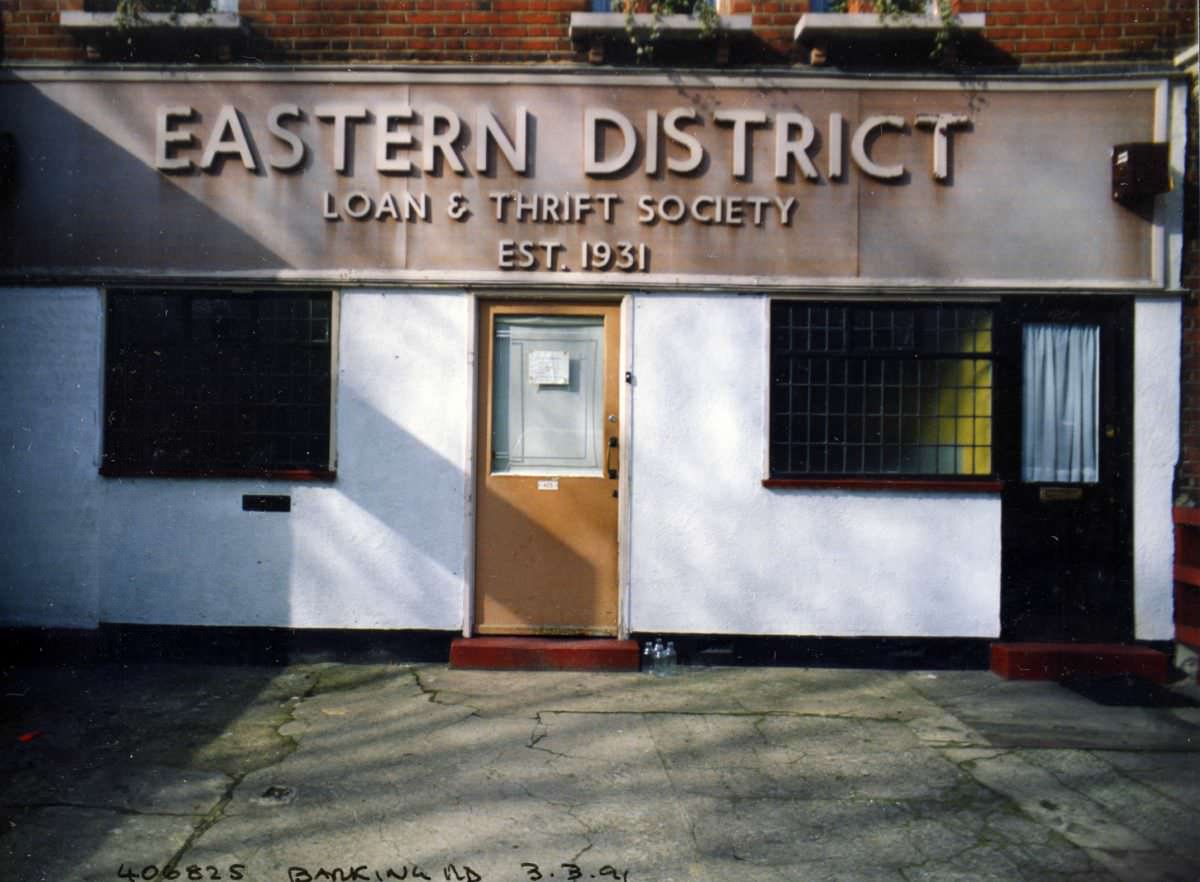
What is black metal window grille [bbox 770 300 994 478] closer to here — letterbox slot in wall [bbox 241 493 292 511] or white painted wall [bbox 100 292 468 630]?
white painted wall [bbox 100 292 468 630]

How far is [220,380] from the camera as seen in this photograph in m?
7.73

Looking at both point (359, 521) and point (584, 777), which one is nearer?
point (584, 777)

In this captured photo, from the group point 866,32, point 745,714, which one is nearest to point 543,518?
point 745,714

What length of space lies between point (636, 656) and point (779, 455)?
185 centimetres

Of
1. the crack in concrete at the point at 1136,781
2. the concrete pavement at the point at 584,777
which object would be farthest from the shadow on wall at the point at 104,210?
the crack in concrete at the point at 1136,781

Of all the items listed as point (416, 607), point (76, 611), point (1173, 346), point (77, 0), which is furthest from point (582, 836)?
point (77, 0)

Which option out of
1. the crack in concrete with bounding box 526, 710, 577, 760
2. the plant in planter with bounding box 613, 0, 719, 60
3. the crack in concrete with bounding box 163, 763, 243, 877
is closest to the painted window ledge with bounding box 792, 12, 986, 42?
the plant in planter with bounding box 613, 0, 719, 60

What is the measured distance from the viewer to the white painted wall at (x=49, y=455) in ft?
25.1

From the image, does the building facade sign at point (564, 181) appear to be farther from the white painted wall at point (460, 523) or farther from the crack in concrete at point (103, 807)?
the crack in concrete at point (103, 807)

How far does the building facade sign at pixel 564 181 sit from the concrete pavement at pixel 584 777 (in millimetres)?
3075

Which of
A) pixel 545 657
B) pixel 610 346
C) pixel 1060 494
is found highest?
pixel 610 346

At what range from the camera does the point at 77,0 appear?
301 inches

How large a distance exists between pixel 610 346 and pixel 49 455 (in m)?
4.35

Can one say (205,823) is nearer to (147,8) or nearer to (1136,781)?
(1136,781)
